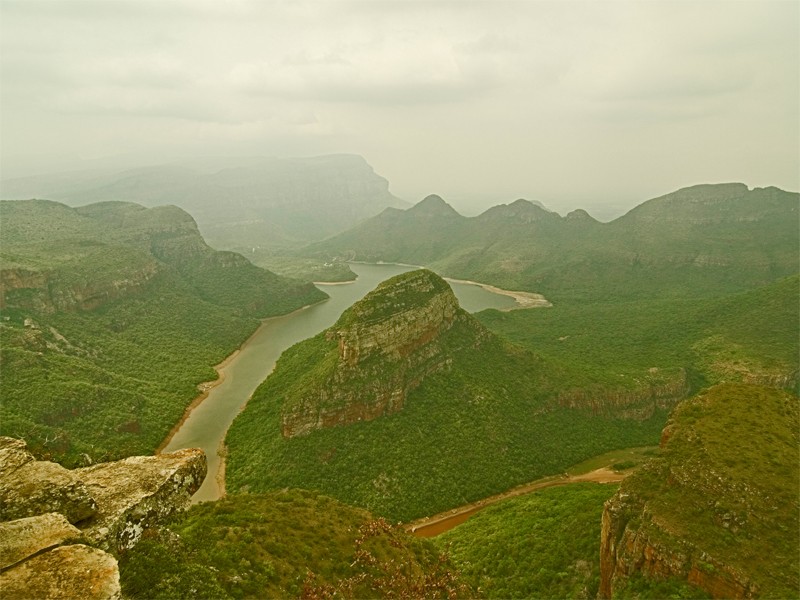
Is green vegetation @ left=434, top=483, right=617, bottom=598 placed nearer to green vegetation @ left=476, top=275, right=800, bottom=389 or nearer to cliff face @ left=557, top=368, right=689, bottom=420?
cliff face @ left=557, top=368, right=689, bottom=420

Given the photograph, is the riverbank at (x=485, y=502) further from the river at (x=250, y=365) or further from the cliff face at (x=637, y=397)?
the river at (x=250, y=365)

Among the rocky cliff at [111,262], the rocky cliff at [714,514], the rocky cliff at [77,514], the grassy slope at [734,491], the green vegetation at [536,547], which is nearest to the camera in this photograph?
the rocky cliff at [77,514]

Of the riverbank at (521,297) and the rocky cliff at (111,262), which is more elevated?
the rocky cliff at (111,262)

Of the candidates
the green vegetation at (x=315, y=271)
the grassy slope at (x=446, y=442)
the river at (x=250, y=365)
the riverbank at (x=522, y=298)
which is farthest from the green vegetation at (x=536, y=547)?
the green vegetation at (x=315, y=271)

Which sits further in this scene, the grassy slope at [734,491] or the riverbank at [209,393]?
the riverbank at [209,393]

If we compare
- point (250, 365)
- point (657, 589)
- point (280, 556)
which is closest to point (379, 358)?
point (280, 556)

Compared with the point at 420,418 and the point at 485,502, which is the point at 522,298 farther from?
the point at 485,502
